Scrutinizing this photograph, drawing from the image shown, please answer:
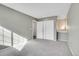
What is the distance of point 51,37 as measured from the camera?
5672 millimetres

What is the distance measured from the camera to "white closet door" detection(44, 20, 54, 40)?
5611 millimetres

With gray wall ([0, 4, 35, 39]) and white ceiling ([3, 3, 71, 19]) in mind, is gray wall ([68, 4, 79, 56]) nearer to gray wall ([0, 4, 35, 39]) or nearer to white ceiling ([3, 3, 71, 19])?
white ceiling ([3, 3, 71, 19])

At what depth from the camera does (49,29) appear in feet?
18.9

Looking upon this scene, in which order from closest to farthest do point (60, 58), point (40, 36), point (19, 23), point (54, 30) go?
point (60, 58) → point (19, 23) → point (54, 30) → point (40, 36)

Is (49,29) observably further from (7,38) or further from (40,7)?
(7,38)

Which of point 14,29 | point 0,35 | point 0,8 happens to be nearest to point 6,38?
point 0,35

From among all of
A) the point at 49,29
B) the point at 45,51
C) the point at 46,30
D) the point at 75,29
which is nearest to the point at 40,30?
the point at 46,30

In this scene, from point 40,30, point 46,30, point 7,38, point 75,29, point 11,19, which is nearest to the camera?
point 75,29

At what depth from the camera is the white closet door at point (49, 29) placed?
5611mm

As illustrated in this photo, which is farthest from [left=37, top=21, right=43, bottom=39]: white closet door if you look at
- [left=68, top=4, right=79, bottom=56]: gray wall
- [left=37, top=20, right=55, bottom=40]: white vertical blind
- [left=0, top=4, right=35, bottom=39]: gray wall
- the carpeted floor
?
[left=68, top=4, right=79, bottom=56]: gray wall

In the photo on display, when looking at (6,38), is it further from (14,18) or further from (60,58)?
(60,58)

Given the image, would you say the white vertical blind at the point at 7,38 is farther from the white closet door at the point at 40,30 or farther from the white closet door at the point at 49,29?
the white closet door at the point at 40,30

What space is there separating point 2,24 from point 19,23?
841 millimetres

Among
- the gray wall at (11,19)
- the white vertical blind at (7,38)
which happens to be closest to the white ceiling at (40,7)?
the gray wall at (11,19)
